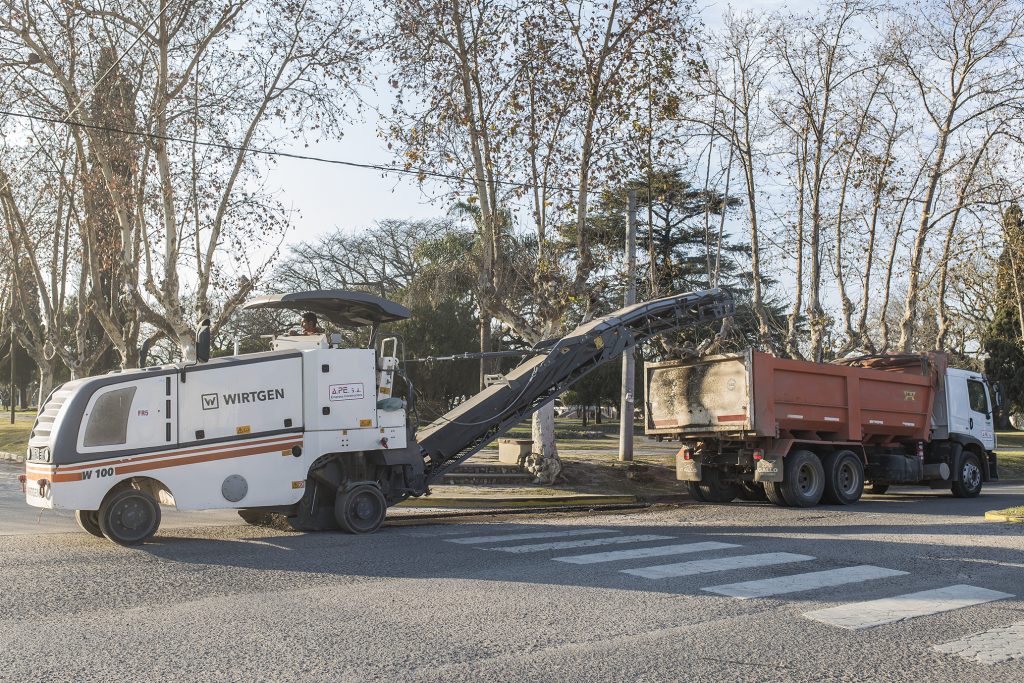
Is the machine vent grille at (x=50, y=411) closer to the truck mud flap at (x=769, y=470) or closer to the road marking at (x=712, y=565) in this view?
the road marking at (x=712, y=565)

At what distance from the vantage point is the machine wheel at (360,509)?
11625 mm

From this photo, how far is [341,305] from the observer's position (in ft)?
40.8

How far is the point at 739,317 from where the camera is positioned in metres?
30.0

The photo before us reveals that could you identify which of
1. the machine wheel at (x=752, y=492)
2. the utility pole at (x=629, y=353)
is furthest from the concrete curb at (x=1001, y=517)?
the utility pole at (x=629, y=353)

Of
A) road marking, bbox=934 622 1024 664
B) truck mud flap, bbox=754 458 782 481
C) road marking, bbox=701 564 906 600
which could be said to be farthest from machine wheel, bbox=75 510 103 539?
truck mud flap, bbox=754 458 782 481

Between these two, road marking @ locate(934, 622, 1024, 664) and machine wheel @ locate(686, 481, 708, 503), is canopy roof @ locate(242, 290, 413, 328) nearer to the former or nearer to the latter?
machine wheel @ locate(686, 481, 708, 503)

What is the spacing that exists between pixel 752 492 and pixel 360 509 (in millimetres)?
8590

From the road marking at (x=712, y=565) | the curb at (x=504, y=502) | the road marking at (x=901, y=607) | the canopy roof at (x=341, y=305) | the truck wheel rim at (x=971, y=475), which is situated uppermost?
the canopy roof at (x=341, y=305)

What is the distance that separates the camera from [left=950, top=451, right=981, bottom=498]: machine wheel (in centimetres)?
1897

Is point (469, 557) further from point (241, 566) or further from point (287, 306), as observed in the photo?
point (287, 306)

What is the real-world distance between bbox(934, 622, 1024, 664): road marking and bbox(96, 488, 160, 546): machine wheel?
26.5 feet

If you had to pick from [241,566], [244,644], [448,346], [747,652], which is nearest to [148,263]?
[241,566]

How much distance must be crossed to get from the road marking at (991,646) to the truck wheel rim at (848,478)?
1047 centimetres

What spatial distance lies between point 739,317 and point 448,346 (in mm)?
18314
